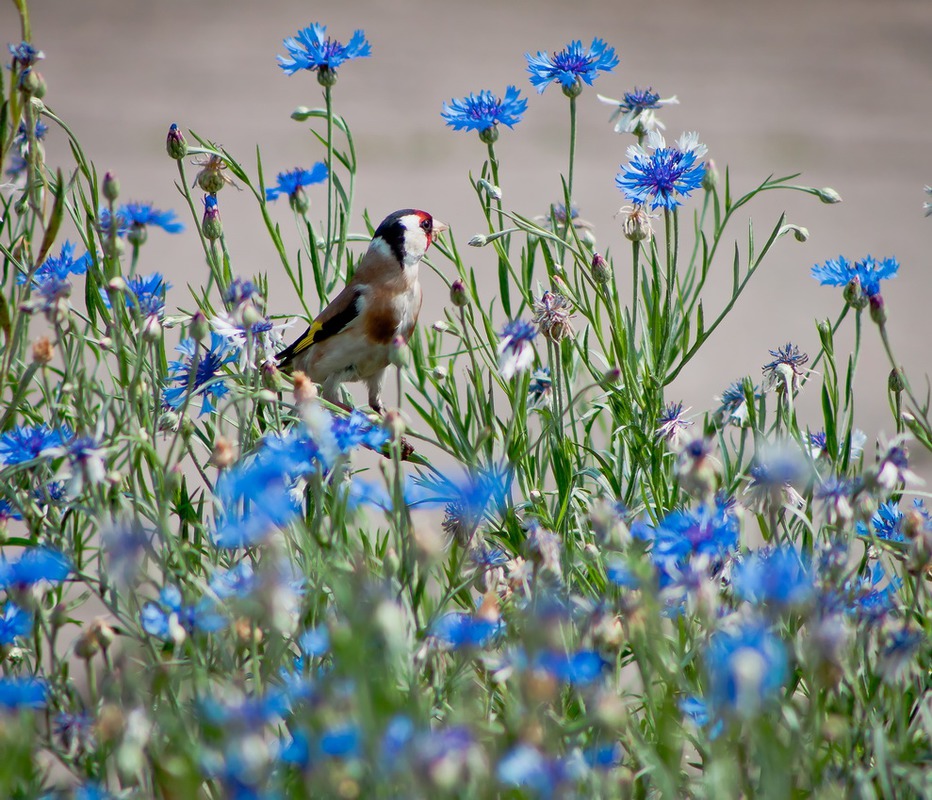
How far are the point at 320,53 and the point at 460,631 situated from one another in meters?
0.96

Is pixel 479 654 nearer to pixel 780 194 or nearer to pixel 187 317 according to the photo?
pixel 187 317

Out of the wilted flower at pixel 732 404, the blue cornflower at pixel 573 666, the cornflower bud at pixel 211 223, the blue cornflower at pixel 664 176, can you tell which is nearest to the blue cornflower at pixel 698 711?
the blue cornflower at pixel 573 666

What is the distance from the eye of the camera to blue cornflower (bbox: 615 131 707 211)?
122cm

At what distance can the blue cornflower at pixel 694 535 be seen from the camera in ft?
2.63

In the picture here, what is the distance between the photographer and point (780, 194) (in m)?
4.23

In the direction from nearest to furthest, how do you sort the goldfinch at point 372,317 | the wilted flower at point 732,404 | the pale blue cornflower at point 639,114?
the wilted flower at point 732,404 < the pale blue cornflower at point 639,114 < the goldfinch at point 372,317

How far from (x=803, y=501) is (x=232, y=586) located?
60 centimetres

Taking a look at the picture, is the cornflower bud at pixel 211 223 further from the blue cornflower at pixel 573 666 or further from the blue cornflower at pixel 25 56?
the blue cornflower at pixel 573 666

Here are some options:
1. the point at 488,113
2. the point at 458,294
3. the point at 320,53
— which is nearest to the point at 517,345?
the point at 458,294

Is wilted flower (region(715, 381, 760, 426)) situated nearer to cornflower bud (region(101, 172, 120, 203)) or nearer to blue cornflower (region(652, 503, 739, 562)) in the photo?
blue cornflower (region(652, 503, 739, 562))

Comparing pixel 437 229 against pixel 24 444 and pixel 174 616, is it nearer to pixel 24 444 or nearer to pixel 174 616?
pixel 24 444

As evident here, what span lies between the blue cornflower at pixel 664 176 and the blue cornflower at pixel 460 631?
534mm

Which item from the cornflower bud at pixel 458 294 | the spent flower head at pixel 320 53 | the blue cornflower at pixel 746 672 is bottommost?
the blue cornflower at pixel 746 672

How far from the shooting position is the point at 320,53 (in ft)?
4.72
